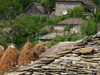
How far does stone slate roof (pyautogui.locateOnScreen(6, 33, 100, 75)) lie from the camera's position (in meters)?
5.63

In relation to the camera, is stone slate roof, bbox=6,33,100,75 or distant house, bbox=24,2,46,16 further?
distant house, bbox=24,2,46,16

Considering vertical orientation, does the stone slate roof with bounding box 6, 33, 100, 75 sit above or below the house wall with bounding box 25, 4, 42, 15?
above

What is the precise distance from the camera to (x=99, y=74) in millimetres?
5391

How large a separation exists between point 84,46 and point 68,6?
4404cm

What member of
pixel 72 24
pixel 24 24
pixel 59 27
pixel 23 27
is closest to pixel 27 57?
pixel 23 27

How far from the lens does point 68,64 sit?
19.5 feet

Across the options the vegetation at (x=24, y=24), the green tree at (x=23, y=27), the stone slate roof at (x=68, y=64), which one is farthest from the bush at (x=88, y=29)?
the stone slate roof at (x=68, y=64)

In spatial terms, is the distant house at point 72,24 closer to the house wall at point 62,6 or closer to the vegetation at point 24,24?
the vegetation at point 24,24

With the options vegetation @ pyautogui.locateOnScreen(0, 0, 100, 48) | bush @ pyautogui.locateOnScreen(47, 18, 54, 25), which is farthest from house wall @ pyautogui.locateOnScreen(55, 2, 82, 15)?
bush @ pyautogui.locateOnScreen(47, 18, 54, 25)

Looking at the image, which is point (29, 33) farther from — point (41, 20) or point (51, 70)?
point (51, 70)

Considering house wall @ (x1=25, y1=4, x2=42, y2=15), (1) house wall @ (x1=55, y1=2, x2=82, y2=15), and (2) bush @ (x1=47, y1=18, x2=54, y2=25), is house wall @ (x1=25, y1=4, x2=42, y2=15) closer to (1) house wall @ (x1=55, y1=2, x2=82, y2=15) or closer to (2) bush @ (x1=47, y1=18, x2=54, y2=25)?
(1) house wall @ (x1=55, y1=2, x2=82, y2=15)

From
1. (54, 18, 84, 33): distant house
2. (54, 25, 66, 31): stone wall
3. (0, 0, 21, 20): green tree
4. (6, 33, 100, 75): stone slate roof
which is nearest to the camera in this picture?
(6, 33, 100, 75): stone slate roof

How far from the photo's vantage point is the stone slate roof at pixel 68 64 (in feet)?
18.5

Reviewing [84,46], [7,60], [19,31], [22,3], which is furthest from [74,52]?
[22,3]
